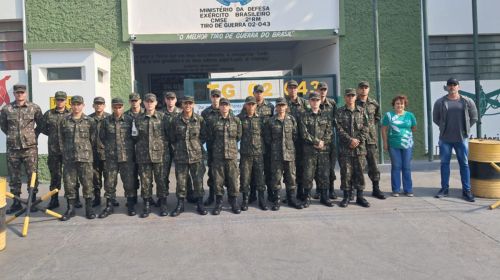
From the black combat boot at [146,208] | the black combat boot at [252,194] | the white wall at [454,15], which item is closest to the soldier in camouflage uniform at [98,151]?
the black combat boot at [146,208]

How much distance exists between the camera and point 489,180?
698 centimetres

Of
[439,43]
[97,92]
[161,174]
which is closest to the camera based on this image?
[161,174]

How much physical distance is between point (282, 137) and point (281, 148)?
16 cm

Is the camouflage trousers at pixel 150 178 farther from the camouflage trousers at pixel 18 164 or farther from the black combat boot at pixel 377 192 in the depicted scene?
the black combat boot at pixel 377 192

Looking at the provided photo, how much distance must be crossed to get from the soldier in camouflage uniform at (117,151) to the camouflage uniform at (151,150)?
0.49 feet

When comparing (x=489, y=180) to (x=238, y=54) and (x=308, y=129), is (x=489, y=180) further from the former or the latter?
(x=238, y=54)

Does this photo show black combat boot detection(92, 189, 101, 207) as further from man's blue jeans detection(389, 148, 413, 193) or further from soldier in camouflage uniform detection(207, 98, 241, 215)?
man's blue jeans detection(389, 148, 413, 193)

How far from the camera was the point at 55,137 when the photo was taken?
22.9ft

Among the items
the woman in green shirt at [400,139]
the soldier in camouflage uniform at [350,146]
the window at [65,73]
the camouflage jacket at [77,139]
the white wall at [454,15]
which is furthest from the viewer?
the white wall at [454,15]

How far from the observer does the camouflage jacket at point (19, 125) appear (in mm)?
6906

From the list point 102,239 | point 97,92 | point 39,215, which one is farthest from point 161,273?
point 97,92

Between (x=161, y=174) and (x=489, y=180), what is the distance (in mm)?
4819

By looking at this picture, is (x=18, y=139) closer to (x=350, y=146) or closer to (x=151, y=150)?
(x=151, y=150)

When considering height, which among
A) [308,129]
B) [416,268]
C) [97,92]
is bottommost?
[416,268]
